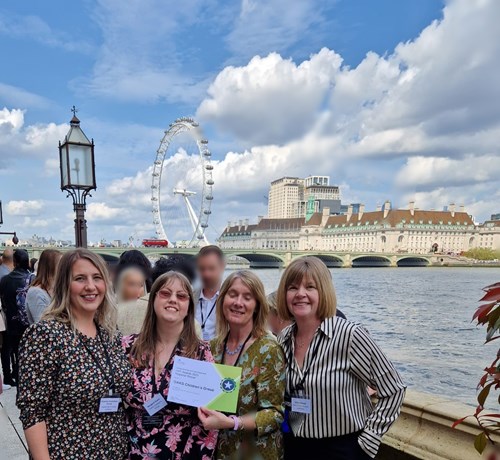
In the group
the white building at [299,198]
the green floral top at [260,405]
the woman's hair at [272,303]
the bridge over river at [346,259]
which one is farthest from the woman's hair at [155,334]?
the white building at [299,198]

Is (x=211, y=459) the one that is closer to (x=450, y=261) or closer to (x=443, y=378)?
(x=443, y=378)

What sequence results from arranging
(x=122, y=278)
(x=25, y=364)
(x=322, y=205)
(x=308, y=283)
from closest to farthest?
(x=25, y=364) → (x=308, y=283) → (x=122, y=278) → (x=322, y=205)

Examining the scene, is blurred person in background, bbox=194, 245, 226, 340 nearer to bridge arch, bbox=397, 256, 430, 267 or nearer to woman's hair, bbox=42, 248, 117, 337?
woman's hair, bbox=42, 248, 117, 337

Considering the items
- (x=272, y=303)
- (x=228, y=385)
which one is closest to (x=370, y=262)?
(x=272, y=303)

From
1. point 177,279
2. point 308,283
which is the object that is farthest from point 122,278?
point 308,283

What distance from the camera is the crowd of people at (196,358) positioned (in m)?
1.69

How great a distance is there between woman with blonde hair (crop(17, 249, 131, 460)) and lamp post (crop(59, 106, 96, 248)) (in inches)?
145

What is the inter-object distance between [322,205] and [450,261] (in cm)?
7183

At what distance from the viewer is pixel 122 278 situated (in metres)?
2.91

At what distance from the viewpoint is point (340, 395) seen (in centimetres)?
183

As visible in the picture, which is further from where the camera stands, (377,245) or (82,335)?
(377,245)

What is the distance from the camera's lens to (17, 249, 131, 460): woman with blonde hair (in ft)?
5.36

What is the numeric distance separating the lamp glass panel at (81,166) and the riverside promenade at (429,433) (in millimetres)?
4321

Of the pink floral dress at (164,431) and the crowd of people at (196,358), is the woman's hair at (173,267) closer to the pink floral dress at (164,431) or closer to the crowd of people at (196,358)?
the crowd of people at (196,358)
